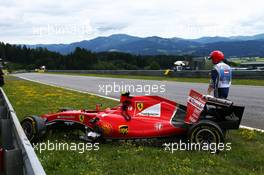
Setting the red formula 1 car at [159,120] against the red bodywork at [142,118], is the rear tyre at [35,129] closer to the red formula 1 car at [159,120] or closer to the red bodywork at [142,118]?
the red formula 1 car at [159,120]

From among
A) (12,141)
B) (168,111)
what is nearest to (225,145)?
(168,111)

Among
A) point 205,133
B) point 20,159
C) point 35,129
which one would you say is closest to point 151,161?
point 205,133

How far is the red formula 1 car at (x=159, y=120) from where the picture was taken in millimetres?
7293

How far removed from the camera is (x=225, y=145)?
7656mm

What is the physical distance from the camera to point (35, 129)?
26.3 ft

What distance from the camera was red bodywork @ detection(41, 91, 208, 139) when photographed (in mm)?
7543

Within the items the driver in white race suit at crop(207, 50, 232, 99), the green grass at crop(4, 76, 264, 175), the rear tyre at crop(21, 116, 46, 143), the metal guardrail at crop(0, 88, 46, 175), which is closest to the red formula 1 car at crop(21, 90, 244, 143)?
the rear tyre at crop(21, 116, 46, 143)

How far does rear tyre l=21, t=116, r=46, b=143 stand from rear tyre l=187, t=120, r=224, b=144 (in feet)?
8.93

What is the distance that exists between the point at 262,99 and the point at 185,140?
32.1 feet

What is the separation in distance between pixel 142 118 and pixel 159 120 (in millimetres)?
312

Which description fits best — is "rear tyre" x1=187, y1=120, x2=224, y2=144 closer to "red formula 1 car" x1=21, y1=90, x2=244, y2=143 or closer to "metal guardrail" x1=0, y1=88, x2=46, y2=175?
"red formula 1 car" x1=21, y1=90, x2=244, y2=143

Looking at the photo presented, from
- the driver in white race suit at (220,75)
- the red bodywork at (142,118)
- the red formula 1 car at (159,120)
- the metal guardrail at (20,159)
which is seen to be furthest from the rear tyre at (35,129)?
the driver in white race suit at (220,75)

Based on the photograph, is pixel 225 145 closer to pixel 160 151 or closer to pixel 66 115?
pixel 160 151

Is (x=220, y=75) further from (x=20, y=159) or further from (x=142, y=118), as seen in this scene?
(x=20, y=159)
